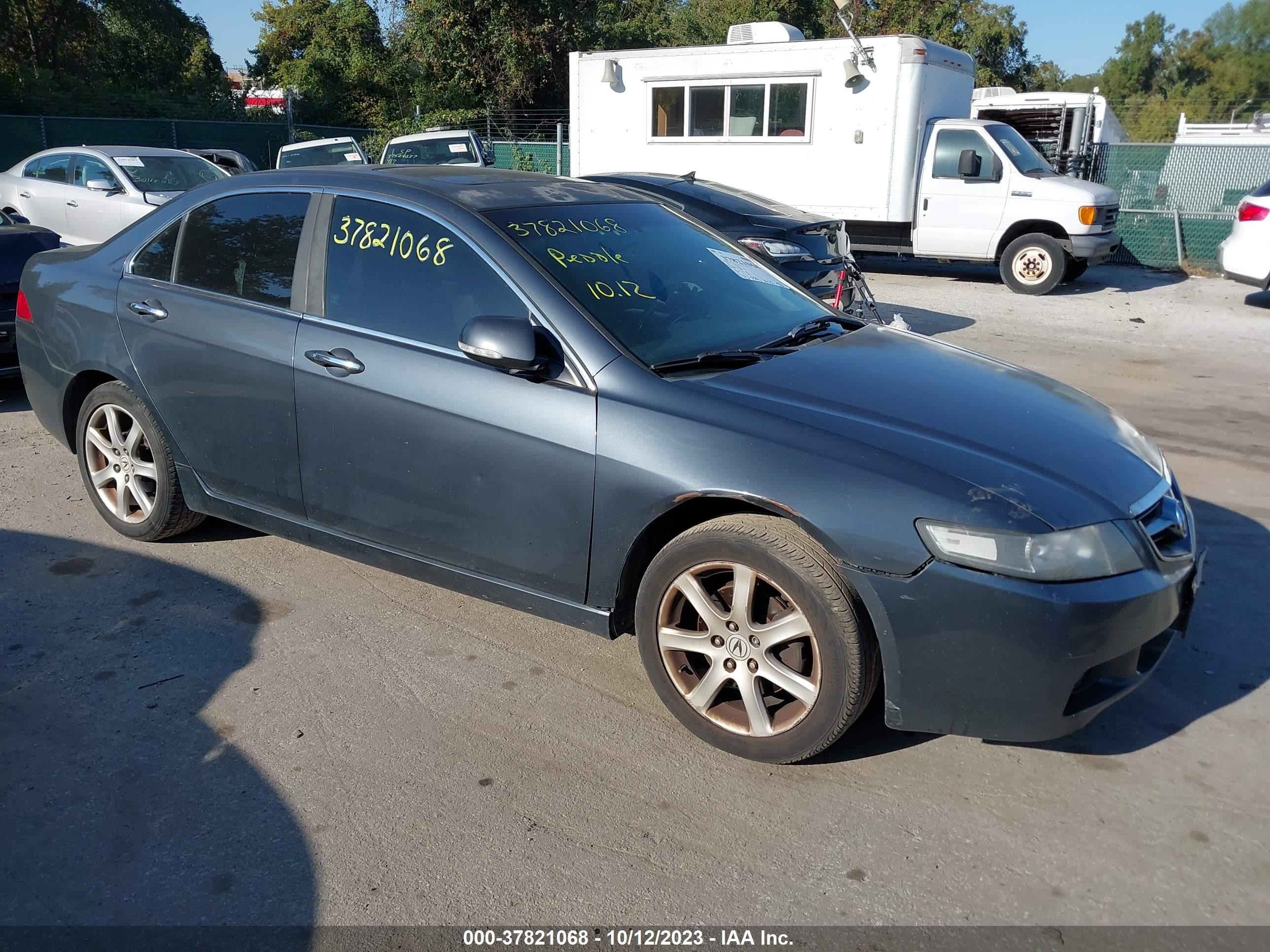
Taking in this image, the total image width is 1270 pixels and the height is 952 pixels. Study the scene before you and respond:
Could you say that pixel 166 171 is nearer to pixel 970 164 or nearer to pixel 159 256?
pixel 159 256

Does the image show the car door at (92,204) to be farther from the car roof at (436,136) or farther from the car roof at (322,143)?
the car roof at (436,136)

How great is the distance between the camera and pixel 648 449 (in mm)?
3252

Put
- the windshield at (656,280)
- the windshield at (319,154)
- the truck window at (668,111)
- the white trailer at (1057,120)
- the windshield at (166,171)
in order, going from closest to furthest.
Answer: the windshield at (656,280), the windshield at (166,171), the truck window at (668,111), the windshield at (319,154), the white trailer at (1057,120)

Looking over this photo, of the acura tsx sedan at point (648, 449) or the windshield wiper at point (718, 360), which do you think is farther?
the windshield wiper at point (718, 360)

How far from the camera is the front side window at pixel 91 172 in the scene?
11.8 m

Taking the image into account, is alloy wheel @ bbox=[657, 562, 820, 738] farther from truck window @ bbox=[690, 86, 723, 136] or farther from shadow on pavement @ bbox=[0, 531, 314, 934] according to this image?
truck window @ bbox=[690, 86, 723, 136]

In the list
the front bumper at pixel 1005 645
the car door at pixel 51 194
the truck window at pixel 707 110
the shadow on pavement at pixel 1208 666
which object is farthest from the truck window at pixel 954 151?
the front bumper at pixel 1005 645

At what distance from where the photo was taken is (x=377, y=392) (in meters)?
3.77

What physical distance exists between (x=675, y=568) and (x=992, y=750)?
123 cm

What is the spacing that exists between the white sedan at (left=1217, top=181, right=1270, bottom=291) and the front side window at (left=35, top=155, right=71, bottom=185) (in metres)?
14.0

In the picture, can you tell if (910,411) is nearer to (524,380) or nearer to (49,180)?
(524,380)

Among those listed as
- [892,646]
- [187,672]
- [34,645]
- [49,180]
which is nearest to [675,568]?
[892,646]

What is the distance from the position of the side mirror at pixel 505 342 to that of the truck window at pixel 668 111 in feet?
43.0

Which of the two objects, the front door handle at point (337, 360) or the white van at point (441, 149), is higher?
the white van at point (441, 149)
